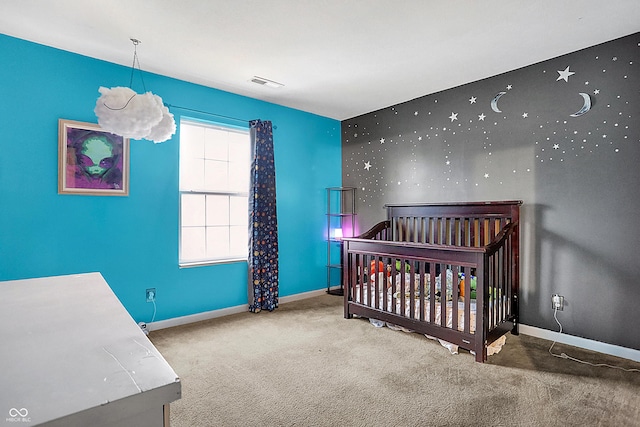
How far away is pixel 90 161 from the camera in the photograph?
2.70 meters

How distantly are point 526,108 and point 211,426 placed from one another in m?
3.29

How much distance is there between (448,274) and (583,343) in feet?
3.52

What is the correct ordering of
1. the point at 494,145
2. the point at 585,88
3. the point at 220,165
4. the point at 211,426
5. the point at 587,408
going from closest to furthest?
1. the point at 211,426
2. the point at 587,408
3. the point at 585,88
4. the point at 494,145
5. the point at 220,165

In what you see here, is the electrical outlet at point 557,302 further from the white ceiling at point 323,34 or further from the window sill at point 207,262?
the window sill at point 207,262

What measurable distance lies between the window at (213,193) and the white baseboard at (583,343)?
2.81 meters

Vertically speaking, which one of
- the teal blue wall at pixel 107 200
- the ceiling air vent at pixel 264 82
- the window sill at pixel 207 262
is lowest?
the window sill at pixel 207 262

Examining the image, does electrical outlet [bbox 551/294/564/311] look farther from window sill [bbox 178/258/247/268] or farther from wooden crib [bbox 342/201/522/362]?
window sill [bbox 178/258/247/268]

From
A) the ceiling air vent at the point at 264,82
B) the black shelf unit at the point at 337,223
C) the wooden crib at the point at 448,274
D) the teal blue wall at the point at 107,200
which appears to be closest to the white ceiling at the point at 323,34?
the ceiling air vent at the point at 264,82

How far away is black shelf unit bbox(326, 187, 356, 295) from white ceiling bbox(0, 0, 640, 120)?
1.65 meters

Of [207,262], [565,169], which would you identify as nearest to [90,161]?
[207,262]

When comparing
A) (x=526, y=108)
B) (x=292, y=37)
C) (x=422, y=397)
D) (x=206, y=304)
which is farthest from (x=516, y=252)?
(x=206, y=304)

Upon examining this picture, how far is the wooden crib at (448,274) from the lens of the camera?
7.86ft

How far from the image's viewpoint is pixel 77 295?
4.46 feet

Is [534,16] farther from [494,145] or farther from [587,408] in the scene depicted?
[587,408]
